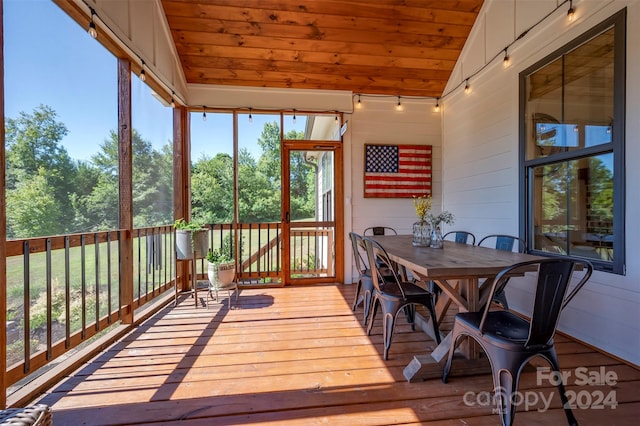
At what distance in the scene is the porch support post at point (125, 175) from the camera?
2.85 m

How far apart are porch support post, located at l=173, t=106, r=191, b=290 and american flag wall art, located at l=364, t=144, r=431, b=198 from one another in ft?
9.28

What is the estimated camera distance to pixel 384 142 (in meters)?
4.79

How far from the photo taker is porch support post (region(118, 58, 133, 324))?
2.85m

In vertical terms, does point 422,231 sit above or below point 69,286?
above

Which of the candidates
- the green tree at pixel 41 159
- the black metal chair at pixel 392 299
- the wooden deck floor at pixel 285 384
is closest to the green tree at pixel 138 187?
the green tree at pixel 41 159

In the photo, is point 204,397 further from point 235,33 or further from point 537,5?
point 537,5

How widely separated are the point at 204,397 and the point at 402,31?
183 inches

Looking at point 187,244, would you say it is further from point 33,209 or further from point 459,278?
point 459,278

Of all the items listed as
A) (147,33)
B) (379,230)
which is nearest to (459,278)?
(379,230)

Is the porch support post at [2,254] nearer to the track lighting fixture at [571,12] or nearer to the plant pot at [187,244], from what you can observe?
the plant pot at [187,244]

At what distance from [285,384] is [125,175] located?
2.51 meters

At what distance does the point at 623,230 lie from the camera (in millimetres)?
2219

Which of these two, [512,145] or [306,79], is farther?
[306,79]

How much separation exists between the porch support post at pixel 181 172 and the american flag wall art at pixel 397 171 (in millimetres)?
2829
